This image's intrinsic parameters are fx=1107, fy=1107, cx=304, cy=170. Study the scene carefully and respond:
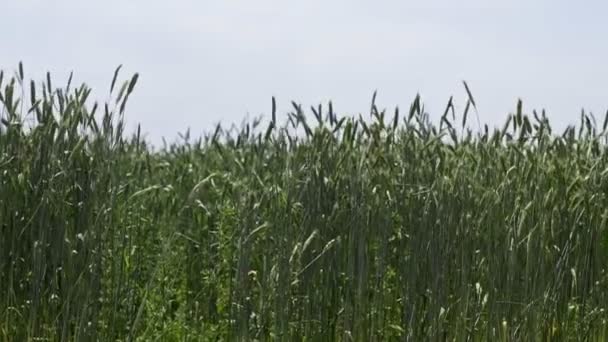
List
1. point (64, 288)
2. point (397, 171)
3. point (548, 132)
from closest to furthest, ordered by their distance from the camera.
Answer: point (64, 288) → point (397, 171) → point (548, 132)

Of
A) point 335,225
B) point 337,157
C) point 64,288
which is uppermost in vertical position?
point 337,157

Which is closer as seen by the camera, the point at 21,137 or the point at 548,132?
the point at 21,137

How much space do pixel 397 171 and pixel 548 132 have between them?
30.4 inches

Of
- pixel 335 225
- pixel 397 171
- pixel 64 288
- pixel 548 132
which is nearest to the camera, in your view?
pixel 64 288

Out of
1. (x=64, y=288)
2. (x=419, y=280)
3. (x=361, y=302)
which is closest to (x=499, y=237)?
(x=419, y=280)

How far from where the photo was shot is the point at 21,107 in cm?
403

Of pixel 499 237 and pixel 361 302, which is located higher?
pixel 499 237

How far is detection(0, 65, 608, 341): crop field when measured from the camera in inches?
151

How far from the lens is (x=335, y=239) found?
4020mm

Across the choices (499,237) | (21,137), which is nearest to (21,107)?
(21,137)

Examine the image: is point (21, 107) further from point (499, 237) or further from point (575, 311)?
point (575, 311)

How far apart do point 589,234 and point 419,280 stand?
0.87m

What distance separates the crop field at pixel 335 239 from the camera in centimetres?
383

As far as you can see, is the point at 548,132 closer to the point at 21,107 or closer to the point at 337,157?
the point at 337,157
